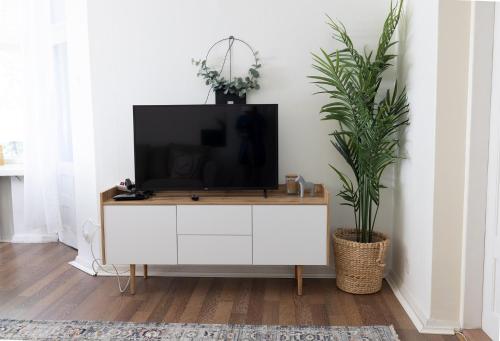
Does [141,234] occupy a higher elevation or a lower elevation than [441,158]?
lower

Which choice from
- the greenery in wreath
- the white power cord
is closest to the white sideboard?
the white power cord

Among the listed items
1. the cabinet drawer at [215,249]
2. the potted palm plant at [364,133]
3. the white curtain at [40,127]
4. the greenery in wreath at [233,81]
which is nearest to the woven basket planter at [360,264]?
the potted palm plant at [364,133]

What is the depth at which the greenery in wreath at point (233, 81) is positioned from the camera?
10.7 ft

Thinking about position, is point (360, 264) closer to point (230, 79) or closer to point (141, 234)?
point (141, 234)

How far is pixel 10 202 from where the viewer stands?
4461mm

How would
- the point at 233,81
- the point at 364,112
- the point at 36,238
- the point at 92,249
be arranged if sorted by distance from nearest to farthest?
the point at 364,112 < the point at 233,81 < the point at 92,249 < the point at 36,238

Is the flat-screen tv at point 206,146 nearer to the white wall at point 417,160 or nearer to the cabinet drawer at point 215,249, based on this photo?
the cabinet drawer at point 215,249

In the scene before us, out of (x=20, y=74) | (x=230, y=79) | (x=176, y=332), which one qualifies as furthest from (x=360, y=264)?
(x=20, y=74)

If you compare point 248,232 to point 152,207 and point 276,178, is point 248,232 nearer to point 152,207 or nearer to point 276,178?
point 276,178

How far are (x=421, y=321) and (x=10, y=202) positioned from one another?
3.85 meters

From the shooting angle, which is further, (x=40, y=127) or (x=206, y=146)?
(x=40, y=127)

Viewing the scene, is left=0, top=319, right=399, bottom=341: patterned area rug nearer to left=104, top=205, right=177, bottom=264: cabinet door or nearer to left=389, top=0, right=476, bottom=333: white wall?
left=389, top=0, right=476, bottom=333: white wall

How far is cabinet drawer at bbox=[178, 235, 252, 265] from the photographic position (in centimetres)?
299

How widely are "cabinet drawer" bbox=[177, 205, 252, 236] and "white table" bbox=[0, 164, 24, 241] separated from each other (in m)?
2.27
